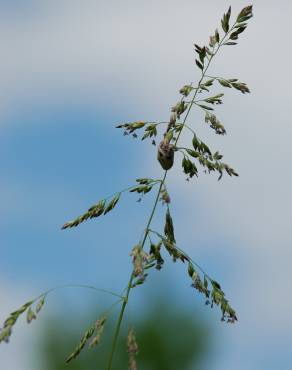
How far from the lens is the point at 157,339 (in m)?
21.7

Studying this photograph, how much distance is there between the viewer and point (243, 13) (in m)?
3.35

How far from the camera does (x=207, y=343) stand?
2181cm

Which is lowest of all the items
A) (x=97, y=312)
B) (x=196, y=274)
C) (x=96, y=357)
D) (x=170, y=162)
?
(x=196, y=274)

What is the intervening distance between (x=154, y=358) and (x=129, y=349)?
58.9ft

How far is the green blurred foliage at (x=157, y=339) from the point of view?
69.1ft

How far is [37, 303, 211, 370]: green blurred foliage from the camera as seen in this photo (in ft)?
69.1

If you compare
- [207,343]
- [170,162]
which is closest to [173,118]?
[170,162]

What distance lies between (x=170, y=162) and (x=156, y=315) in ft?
64.0

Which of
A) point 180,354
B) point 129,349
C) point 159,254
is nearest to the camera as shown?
point 129,349

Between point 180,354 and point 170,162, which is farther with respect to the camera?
point 180,354

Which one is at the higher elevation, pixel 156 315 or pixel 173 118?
pixel 156 315

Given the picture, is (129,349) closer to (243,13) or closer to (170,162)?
(170,162)

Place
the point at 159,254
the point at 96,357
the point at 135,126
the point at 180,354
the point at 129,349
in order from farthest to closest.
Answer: the point at 180,354 < the point at 96,357 < the point at 135,126 < the point at 159,254 < the point at 129,349

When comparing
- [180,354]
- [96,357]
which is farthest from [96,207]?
[180,354]
